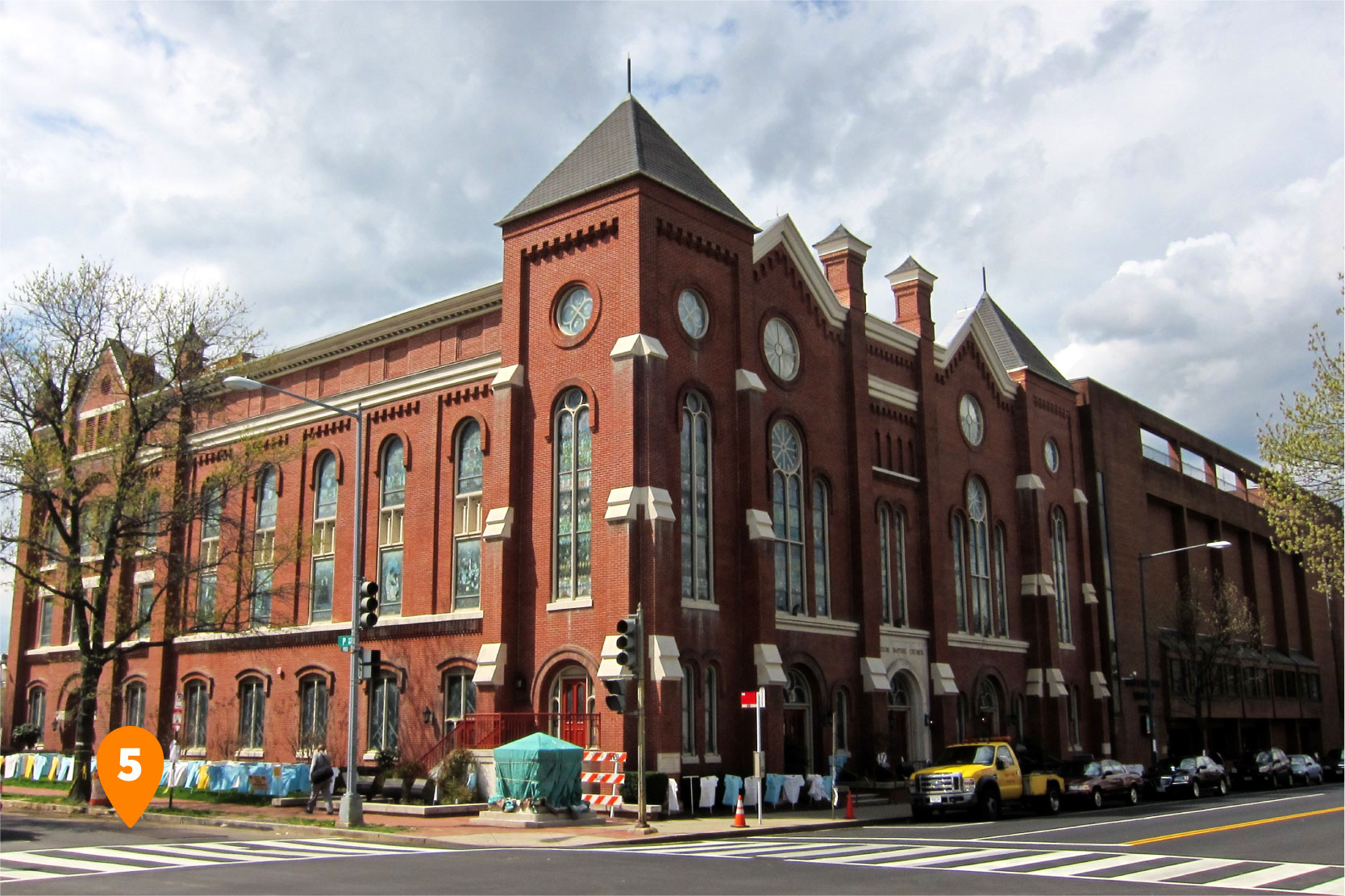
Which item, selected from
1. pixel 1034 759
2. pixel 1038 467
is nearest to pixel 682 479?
pixel 1034 759

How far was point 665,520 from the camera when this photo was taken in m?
28.1

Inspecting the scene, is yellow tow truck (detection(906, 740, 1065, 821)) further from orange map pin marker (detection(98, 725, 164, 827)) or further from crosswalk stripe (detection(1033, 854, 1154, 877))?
orange map pin marker (detection(98, 725, 164, 827))

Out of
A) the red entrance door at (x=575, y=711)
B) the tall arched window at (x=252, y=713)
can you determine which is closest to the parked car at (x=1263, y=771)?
the red entrance door at (x=575, y=711)

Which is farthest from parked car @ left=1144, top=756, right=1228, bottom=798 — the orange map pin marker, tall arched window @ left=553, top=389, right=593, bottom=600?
the orange map pin marker

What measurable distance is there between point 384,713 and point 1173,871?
945 inches

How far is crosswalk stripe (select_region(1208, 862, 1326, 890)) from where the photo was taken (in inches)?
573

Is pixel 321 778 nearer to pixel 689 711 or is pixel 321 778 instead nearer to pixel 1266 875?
pixel 689 711

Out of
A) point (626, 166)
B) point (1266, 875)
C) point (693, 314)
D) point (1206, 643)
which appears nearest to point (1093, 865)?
point (1266, 875)

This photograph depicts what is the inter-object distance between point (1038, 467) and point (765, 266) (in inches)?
702

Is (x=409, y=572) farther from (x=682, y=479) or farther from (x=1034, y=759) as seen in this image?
(x=1034, y=759)

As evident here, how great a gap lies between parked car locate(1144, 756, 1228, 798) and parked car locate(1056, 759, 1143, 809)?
10.2 ft

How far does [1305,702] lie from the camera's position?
2586 inches

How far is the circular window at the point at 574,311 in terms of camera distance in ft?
101

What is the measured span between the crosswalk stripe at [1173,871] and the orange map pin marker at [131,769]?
11.7 meters
